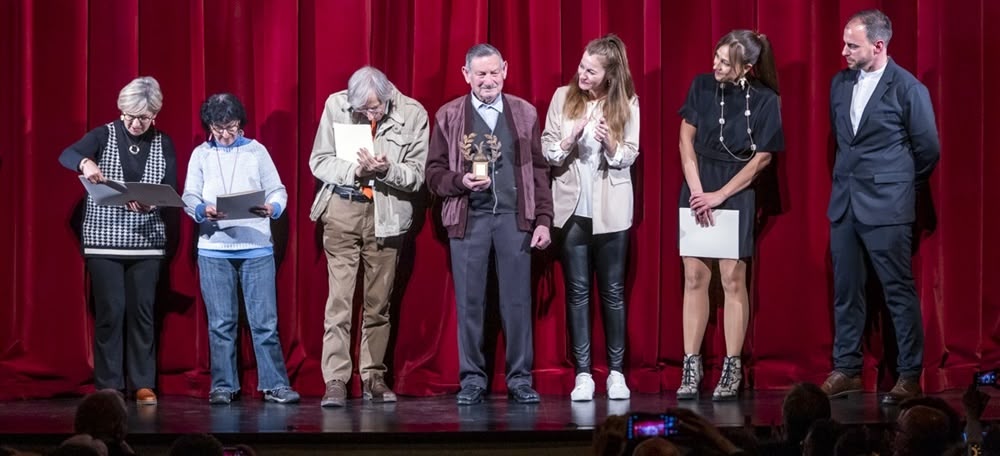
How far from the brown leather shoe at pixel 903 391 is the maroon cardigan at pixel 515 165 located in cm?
171

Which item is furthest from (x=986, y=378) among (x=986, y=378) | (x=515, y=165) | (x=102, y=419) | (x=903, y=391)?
(x=515, y=165)

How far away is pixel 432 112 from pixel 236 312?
1.35 metres

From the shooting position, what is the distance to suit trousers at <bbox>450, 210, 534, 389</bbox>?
6371mm

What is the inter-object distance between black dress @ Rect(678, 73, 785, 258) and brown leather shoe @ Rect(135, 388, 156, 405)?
2.61 meters

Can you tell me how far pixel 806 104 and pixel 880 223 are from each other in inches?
34.6

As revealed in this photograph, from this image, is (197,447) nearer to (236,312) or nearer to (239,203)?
(239,203)

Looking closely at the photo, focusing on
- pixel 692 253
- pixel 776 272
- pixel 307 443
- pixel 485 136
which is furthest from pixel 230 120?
pixel 776 272

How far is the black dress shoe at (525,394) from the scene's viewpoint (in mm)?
6414

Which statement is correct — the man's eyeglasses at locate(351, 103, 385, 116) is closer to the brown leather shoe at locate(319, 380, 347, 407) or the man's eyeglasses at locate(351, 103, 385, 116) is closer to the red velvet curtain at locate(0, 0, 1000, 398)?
the red velvet curtain at locate(0, 0, 1000, 398)

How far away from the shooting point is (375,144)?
645 centimetres

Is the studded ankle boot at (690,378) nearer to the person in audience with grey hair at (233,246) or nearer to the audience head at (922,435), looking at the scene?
the person in audience with grey hair at (233,246)

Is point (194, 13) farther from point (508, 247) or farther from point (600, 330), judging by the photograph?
point (600, 330)

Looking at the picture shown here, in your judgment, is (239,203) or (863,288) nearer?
(239,203)

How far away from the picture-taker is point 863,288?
6.56 m
